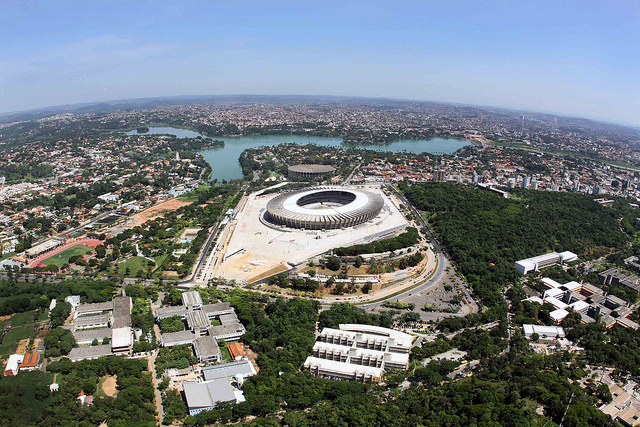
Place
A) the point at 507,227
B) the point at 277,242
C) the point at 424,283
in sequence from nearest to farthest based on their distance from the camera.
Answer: the point at 424,283, the point at 277,242, the point at 507,227

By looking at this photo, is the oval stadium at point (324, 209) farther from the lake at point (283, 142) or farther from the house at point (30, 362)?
the lake at point (283, 142)

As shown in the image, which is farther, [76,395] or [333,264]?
[333,264]

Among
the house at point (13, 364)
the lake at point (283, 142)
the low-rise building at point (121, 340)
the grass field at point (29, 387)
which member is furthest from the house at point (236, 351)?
the lake at point (283, 142)

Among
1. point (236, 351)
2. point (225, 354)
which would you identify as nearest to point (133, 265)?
point (225, 354)

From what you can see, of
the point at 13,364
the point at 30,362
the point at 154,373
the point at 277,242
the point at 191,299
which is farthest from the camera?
the point at 277,242

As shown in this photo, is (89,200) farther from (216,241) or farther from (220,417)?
(220,417)

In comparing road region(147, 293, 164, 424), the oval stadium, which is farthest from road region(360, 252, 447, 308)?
road region(147, 293, 164, 424)

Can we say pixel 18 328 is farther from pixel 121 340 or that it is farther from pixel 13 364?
pixel 121 340
